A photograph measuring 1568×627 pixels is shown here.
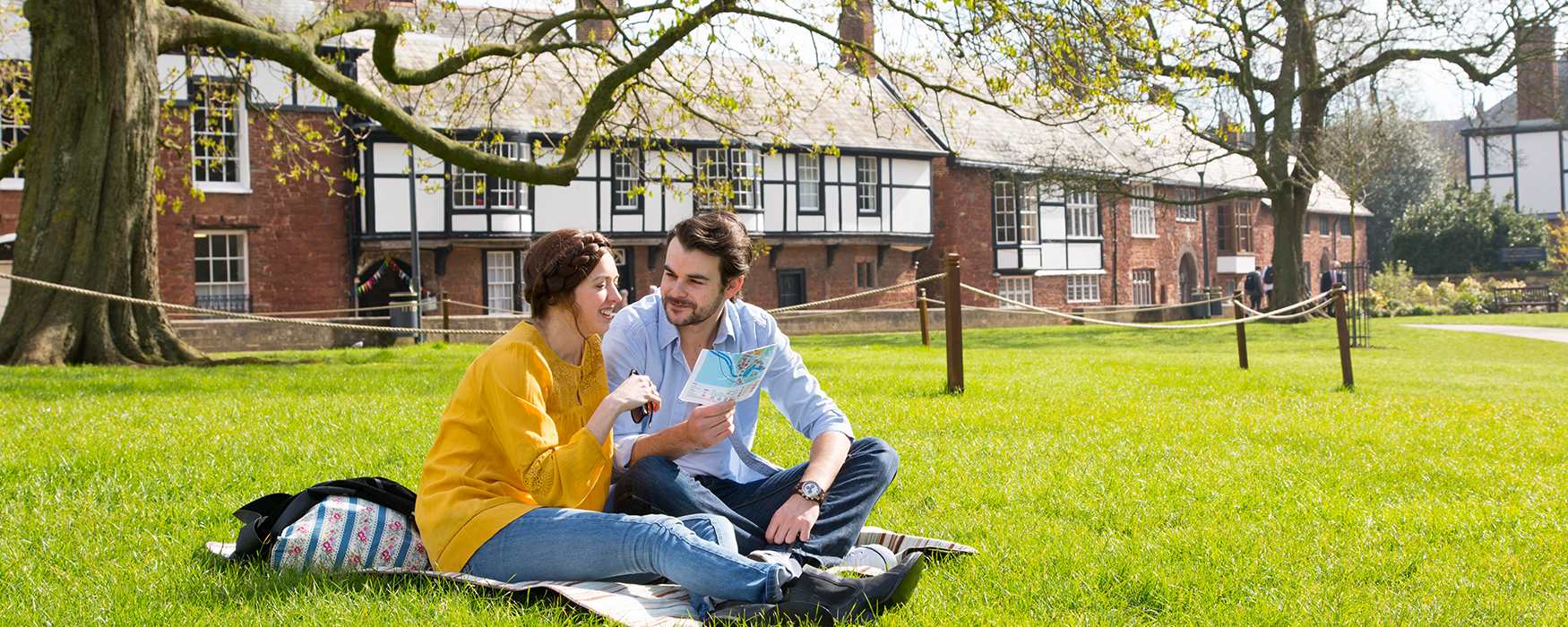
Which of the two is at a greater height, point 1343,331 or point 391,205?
point 391,205

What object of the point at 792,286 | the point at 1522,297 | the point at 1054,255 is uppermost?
the point at 1054,255

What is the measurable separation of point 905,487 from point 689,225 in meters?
2.54

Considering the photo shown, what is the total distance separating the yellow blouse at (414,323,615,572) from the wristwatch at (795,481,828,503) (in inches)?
24.7

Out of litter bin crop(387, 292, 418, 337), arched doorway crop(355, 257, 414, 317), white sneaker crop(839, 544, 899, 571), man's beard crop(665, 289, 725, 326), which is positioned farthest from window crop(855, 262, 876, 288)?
man's beard crop(665, 289, 725, 326)

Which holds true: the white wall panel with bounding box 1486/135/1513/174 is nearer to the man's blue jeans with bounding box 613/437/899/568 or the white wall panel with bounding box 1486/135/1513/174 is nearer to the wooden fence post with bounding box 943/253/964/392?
the wooden fence post with bounding box 943/253/964/392

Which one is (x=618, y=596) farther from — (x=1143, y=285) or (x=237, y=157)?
(x=1143, y=285)

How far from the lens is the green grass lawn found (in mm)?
3984

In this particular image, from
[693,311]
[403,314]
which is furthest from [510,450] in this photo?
[403,314]

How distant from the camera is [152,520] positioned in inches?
205

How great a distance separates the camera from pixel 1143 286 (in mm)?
43875

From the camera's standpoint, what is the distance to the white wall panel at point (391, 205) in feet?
89.4

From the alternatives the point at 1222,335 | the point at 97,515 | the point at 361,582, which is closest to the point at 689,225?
the point at 361,582

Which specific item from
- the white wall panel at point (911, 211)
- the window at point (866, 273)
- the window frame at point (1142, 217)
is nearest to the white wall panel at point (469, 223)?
the window at point (866, 273)

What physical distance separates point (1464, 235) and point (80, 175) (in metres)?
52.2
